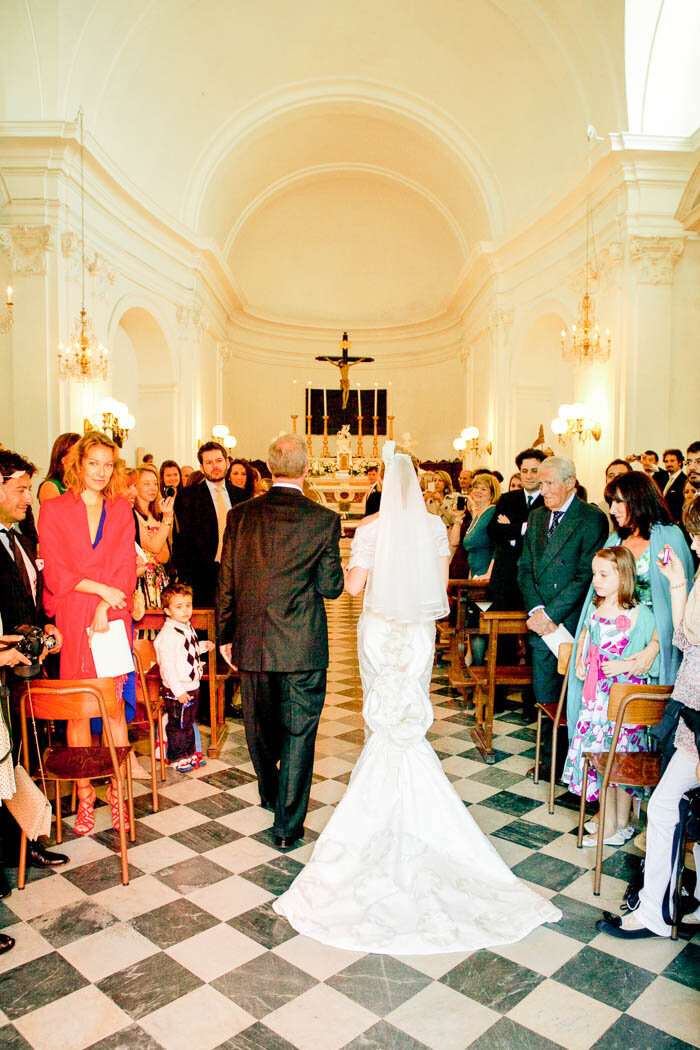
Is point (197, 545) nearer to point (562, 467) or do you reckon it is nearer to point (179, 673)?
point (179, 673)

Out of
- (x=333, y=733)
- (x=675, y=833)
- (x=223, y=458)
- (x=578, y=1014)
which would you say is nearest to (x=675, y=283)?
(x=223, y=458)

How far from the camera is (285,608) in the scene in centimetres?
361

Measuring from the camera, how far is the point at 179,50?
1189 cm

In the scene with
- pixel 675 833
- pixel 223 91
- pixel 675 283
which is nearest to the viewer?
pixel 675 833

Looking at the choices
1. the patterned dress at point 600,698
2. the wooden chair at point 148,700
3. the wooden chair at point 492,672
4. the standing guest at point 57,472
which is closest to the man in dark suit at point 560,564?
the wooden chair at point 492,672

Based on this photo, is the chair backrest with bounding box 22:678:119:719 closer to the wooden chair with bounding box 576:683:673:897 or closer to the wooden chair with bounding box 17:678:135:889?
the wooden chair with bounding box 17:678:135:889

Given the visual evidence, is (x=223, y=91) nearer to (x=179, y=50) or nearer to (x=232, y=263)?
(x=179, y=50)

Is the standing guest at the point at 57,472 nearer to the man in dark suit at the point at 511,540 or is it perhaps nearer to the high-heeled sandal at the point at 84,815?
the high-heeled sandal at the point at 84,815

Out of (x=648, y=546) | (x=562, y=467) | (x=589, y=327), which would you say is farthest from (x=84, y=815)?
(x=589, y=327)

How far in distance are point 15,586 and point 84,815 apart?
129cm

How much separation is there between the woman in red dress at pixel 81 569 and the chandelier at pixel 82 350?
5.41 m

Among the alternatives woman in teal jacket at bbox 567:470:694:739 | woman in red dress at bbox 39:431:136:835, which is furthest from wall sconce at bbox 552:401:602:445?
woman in red dress at bbox 39:431:136:835

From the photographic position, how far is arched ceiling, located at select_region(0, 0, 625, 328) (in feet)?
32.2

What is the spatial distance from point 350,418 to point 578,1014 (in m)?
18.3
